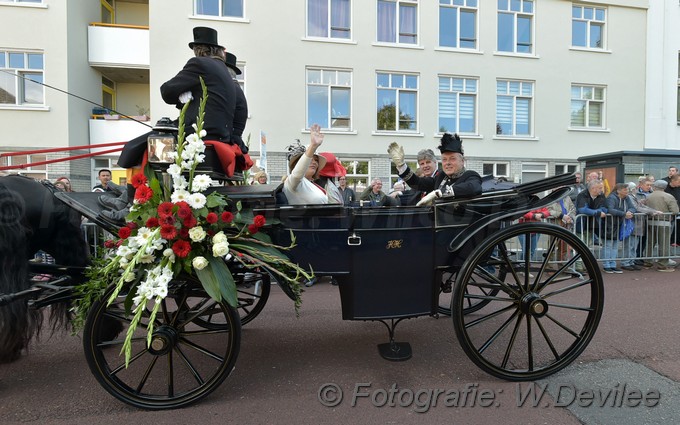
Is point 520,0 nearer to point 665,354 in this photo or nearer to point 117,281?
point 665,354

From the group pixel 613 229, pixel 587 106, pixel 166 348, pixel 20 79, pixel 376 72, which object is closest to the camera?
pixel 166 348

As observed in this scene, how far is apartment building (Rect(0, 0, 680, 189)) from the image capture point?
1218 centimetres

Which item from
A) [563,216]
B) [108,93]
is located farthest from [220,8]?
[563,216]

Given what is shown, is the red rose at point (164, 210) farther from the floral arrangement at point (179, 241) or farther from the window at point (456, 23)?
the window at point (456, 23)

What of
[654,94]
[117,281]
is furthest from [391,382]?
[654,94]

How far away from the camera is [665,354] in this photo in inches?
129

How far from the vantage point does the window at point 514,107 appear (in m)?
14.7

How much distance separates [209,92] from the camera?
263cm

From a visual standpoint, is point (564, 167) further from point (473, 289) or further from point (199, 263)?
point (199, 263)

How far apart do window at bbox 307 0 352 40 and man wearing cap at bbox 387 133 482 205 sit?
10814mm

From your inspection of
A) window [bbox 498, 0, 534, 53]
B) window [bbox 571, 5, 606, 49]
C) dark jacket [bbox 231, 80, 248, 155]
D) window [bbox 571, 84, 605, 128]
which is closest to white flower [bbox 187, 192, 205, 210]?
dark jacket [bbox 231, 80, 248, 155]

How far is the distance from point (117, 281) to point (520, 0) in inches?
651

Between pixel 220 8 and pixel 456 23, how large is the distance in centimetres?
780

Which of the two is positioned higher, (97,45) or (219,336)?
(97,45)
